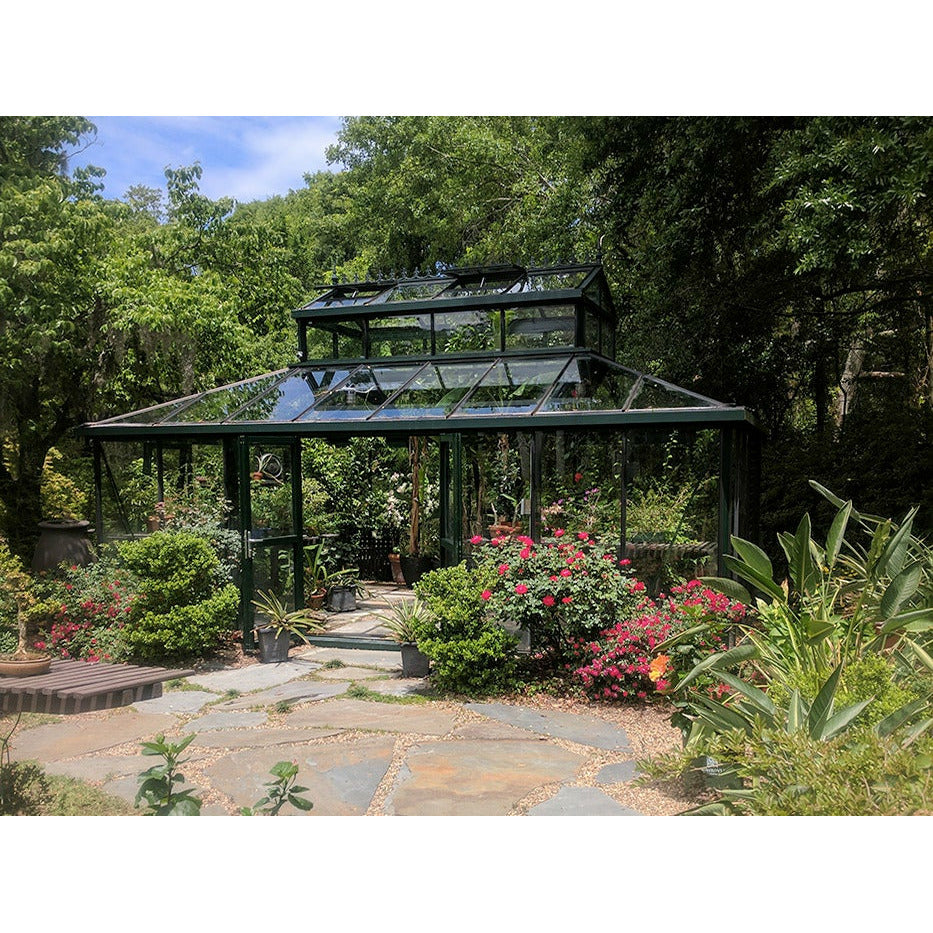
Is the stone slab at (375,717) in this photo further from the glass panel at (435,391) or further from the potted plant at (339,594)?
the potted plant at (339,594)

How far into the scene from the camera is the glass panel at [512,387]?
20.1 feet

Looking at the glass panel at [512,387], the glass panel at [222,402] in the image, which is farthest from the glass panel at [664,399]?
the glass panel at [222,402]

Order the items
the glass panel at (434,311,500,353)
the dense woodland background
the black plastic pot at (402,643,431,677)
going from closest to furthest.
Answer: the black plastic pot at (402,643,431,677), the glass panel at (434,311,500,353), the dense woodland background

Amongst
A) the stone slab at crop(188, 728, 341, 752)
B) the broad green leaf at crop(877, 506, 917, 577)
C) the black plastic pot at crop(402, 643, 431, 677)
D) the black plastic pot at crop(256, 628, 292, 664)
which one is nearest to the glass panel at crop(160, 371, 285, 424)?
the black plastic pot at crop(256, 628, 292, 664)

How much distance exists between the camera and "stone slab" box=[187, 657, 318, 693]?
19.0ft

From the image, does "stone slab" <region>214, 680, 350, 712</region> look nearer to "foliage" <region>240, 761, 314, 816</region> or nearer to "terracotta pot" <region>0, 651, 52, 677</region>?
"terracotta pot" <region>0, 651, 52, 677</region>

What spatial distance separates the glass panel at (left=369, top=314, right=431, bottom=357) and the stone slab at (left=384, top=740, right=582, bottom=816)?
387cm

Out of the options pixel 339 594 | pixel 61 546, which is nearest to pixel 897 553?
pixel 339 594

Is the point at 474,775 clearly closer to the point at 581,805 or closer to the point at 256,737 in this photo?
the point at 581,805

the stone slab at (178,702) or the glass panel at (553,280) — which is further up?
the glass panel at (553,280)

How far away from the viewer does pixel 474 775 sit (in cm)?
411

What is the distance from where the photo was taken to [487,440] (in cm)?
804

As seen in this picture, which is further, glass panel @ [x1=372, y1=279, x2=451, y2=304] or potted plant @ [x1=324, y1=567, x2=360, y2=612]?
potted plant @ [x1=324, y1=567, x2=360, y2=612]
